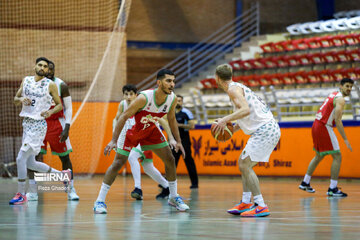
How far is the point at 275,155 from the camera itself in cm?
1975

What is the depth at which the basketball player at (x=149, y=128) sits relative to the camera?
30.8 ft

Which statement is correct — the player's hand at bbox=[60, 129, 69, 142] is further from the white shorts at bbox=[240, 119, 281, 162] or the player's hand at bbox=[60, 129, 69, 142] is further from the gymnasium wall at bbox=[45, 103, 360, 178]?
the gymnasium wall at bbox=[45, 103, 360, 178]

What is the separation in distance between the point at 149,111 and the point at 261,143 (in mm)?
1611

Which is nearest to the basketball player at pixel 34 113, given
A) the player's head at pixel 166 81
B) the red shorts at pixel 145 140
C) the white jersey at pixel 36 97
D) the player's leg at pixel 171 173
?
the white jersey at pixel 36 97

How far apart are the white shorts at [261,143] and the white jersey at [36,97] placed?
3.69 meters

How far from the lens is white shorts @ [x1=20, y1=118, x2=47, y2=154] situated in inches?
436

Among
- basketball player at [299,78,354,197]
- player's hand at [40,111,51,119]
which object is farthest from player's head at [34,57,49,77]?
basketball player at [299,78,354,197]

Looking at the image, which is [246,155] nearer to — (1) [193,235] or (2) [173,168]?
(2) [173,168]

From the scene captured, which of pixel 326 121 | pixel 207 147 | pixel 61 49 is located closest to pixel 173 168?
pixel 326 121

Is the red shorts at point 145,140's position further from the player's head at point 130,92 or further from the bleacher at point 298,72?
the bleacher at point 298,72

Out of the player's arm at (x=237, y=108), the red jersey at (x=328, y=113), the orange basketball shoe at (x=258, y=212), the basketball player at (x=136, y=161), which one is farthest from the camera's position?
the red jersey at (x=328, y=113)

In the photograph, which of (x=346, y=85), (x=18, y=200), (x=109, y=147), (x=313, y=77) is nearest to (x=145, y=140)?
(x=109, y=147)

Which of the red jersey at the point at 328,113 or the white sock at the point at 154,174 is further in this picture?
the red jersey at the point at 328,113

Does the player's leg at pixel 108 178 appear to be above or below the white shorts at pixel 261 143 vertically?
below
